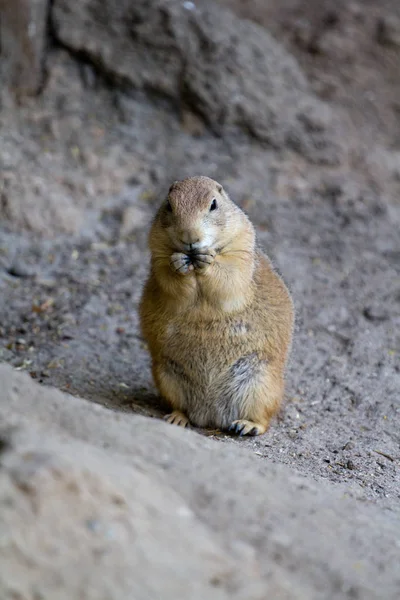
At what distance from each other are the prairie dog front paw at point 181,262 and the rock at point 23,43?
4.28m

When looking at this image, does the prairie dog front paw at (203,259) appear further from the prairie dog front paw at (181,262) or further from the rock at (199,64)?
the rock at (199,64)

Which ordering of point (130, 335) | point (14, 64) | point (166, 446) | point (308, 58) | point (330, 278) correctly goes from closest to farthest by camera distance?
point (166, 446), point (130, 335), point (330, 278), point (14, 64), point (308, 58)

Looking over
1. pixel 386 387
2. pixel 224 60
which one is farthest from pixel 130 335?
pixel 224 60

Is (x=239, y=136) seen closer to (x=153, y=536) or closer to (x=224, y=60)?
(x=224, y=60)

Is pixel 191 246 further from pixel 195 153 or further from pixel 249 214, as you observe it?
pixel 195 153

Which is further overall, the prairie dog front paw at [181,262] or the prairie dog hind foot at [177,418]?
the prairie dog hind foot at [177,418]

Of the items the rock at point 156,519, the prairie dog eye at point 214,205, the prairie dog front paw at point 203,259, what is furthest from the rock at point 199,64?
the rock at point 156,519

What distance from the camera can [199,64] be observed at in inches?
366

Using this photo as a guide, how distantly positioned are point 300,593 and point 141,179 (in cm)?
629

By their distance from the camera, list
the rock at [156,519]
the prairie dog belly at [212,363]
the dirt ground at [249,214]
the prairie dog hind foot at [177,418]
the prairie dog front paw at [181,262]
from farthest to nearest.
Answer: the dirt ground at [249,214] < the prairie dog hind foot at [177,418] < the prairie dog belly at [212,363] < the prairie dog front paw at [181,262] < the rock at [156,519]

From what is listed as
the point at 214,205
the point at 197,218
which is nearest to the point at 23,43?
the point at 214,205

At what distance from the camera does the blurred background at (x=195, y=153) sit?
7.48 metres

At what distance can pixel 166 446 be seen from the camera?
13.4 feet

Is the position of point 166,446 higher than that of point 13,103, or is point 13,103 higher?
point 166,446
